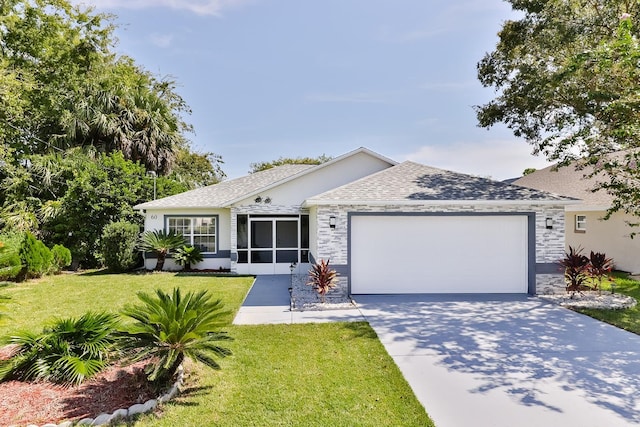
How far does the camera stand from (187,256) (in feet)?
52.0

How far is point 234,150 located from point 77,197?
21445mm

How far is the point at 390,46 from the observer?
47.9ft

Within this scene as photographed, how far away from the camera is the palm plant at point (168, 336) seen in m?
4.64

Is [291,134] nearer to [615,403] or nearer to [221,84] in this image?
[221,84]

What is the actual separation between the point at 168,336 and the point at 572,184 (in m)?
22.9

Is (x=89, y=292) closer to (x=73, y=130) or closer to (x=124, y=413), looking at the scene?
(x=124, y=413)

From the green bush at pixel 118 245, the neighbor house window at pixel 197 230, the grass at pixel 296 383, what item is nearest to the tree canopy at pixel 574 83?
the grass at pixel 296 383

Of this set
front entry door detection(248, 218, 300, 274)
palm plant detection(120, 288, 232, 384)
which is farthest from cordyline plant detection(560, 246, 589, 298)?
palm plant detection(120, 288, 232, 384)

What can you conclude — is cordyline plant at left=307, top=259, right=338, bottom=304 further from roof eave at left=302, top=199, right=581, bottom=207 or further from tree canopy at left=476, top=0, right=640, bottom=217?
tree canopy at left=476, top=0, right=640, bottom=217

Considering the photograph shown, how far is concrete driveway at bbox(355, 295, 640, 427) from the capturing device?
14.4 ft

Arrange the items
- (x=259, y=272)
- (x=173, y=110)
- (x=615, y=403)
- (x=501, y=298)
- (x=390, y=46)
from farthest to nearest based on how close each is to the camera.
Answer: (x=173, y=110)
(x=259, y=272)
(x=390, y=46)
(x=501, y=298)
(x=615, y=403)

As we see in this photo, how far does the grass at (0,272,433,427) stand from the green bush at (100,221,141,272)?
22.8 ft

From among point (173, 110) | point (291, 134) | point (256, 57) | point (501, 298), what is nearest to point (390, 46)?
point (256, 57)

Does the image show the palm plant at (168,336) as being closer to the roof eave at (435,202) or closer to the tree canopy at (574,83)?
the roof eave at (435,202)
